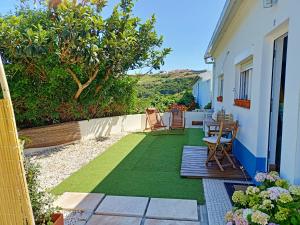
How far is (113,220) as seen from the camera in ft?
10.8

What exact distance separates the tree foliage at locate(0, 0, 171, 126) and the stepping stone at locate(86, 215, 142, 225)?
4709 mm

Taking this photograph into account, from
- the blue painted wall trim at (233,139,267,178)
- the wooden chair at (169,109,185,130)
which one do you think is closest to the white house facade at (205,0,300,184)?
the blue painted wall trim at (233,139,267,178)

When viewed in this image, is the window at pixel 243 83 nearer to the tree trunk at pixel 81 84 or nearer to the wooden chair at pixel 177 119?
the tree trunk at pixel 81 84

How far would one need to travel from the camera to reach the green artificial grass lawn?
4270 millimetres

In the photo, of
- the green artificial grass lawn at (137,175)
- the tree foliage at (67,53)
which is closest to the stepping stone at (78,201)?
the green artificial grass lawn at (137,175)

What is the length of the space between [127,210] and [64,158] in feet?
11.8

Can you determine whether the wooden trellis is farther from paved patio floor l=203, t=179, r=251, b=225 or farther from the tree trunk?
the tree trunk

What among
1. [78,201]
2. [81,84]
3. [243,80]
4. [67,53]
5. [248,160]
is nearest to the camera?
[78,201]

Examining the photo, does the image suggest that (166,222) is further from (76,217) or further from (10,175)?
(10,175)

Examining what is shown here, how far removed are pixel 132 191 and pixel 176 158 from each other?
2397 millimetres

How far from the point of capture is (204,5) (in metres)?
13.9

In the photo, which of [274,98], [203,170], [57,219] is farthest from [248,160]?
[57,219]

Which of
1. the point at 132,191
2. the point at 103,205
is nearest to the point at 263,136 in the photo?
the point at 132,191

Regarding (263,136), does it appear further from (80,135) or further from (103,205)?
(80,135)
